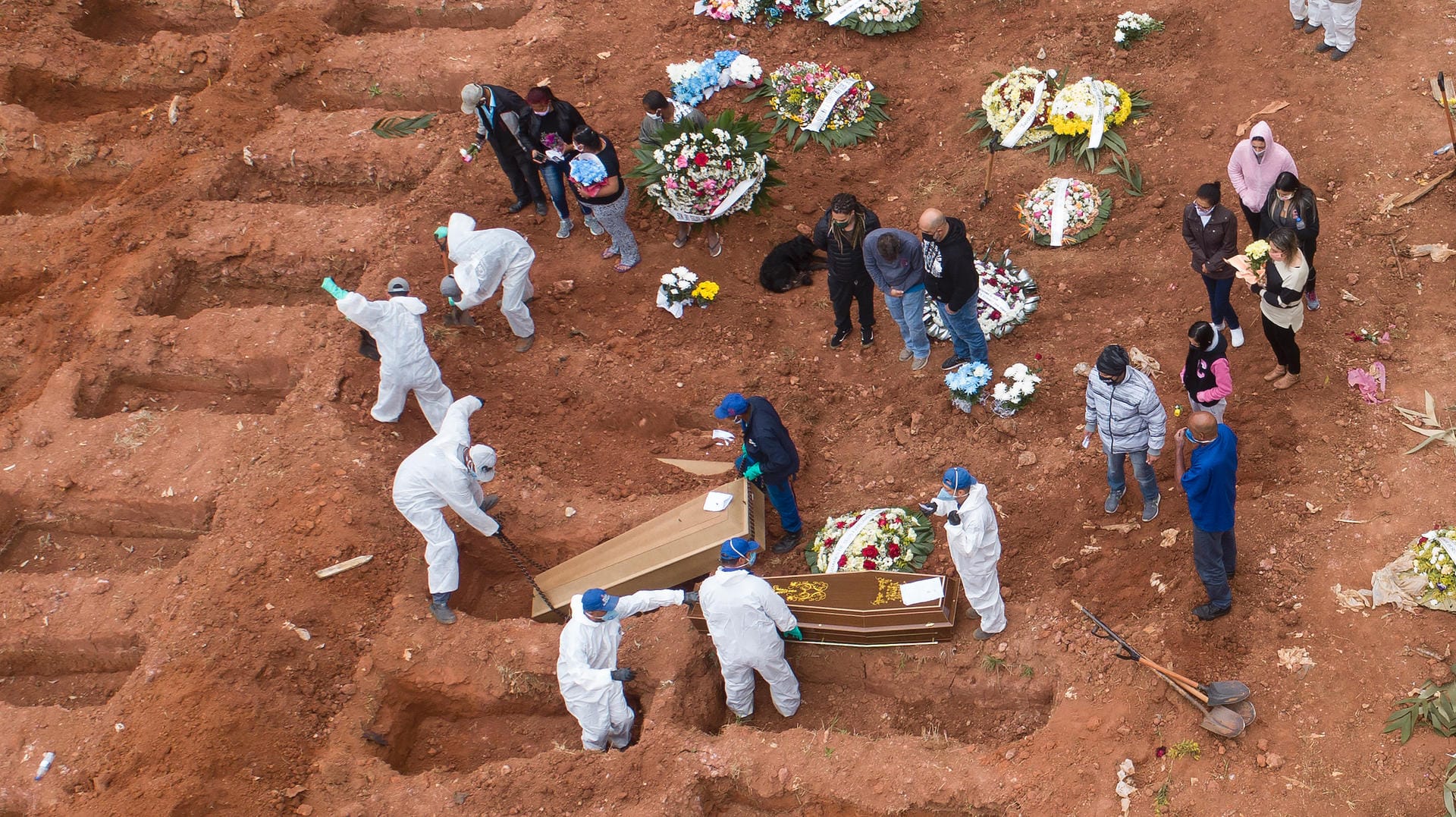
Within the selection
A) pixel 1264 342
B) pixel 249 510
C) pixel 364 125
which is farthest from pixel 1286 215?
pixel 364 125

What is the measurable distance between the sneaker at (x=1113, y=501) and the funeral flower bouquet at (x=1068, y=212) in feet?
11.0

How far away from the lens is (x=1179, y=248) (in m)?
9.70

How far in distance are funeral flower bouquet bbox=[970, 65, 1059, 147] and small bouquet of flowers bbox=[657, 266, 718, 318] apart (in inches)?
137

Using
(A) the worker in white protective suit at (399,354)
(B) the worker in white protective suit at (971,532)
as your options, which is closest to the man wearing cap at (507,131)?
(A) the worker in white protective suit at (399,354)

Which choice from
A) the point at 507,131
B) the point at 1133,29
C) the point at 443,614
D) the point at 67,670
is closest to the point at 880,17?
the point at 1133,29

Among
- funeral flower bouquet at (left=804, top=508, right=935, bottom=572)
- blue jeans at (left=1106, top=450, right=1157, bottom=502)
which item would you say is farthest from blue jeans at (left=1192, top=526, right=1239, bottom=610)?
funeral flower bouquet at (left=804, top=508, right=935, bottom=572)

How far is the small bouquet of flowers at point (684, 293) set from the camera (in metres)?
10.5

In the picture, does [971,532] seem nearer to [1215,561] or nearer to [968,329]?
[1215,561]

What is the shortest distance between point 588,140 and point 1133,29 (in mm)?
6479

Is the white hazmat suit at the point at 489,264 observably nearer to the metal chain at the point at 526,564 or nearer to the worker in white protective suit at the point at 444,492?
the worker in white protective suit at the point at 444,492

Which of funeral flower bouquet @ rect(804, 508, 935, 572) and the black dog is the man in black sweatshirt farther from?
the black dog

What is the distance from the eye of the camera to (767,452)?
26.1ft

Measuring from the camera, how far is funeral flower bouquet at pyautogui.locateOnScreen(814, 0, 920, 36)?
12656mm

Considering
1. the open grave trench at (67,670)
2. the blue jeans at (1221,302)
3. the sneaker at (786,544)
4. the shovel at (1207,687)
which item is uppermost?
the blue jeans at (1221,302)
